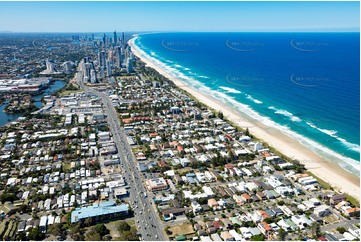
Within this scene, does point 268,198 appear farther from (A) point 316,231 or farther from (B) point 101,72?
(B) point 101,72

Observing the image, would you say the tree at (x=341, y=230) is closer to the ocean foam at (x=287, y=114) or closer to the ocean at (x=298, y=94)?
the ocean at (x=298, y=94)

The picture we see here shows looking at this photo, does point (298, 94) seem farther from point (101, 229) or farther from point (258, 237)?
point (101, 229)

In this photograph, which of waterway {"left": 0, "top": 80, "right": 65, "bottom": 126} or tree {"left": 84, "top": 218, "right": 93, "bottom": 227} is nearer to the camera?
tree {"left": 84, "top": 218, "right": 93, "bottom": 227}

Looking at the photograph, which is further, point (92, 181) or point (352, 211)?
point (92, 181)

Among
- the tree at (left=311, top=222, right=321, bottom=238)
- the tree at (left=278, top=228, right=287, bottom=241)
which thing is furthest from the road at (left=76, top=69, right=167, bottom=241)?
the tree at (left=311, top=222, right=321, bottom=238)

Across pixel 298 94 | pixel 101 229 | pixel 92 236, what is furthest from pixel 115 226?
pixel 298 94

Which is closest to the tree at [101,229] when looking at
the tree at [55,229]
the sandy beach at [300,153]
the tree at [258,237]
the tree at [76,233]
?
the tree at [76,233]

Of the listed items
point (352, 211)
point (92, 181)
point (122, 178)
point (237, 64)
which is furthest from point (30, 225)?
point (237, 64)

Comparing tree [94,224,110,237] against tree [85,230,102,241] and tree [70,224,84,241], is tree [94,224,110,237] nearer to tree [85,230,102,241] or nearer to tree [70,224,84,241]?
tree [85,230,102,241]
